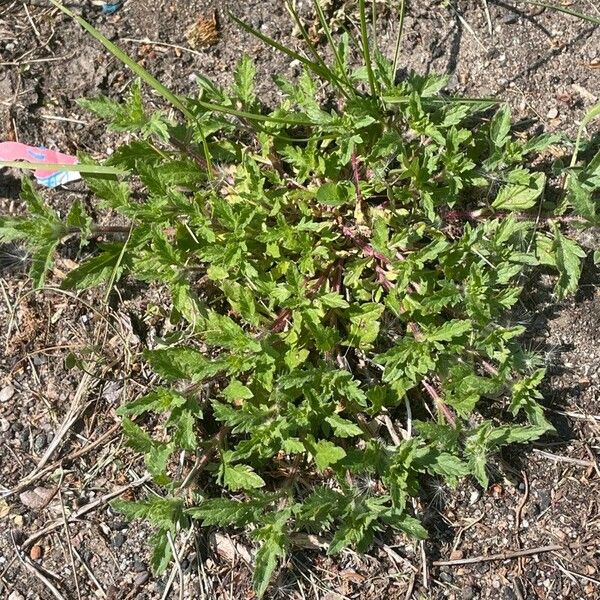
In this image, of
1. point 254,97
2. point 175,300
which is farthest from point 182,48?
point 175,300

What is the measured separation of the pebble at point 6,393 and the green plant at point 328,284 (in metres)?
0.67

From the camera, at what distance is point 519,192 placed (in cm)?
334

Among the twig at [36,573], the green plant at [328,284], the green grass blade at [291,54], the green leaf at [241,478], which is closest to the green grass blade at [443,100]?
the green plant at [328,284]

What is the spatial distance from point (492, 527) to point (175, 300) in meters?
1.74

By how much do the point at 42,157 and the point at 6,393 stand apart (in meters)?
1.11

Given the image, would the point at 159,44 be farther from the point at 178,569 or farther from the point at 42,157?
the point at 178,569

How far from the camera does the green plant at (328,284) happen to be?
3129 mm

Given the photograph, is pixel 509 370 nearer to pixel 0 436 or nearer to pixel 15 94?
pixel 0 436

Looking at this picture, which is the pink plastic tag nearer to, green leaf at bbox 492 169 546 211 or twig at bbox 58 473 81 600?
twig at bbox 58 473 81 600

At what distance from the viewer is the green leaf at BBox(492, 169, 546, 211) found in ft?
10.8

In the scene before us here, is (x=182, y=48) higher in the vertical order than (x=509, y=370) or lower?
higher

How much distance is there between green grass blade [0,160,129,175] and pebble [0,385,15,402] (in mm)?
1064

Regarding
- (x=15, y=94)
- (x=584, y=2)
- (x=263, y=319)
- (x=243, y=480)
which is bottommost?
(x=243, y=480)

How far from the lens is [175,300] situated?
128 inches
